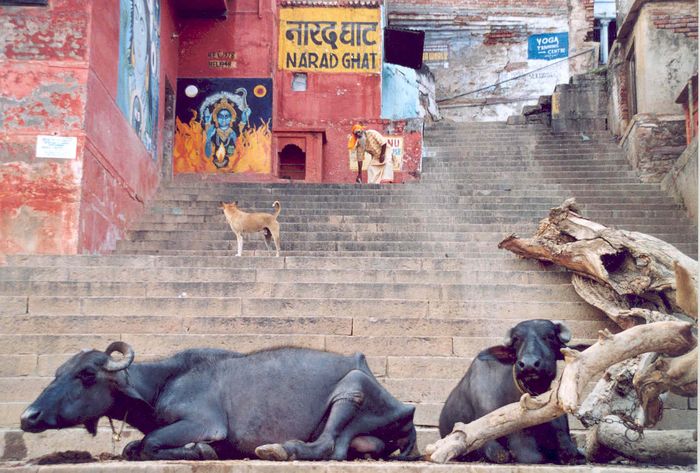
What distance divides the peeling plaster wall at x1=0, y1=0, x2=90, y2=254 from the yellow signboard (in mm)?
11678

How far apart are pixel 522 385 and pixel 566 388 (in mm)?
632

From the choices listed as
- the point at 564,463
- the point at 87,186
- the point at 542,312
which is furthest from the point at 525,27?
the point at 564,463

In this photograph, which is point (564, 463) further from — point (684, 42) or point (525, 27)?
point (525, 27)

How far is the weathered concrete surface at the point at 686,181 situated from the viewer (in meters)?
14.9

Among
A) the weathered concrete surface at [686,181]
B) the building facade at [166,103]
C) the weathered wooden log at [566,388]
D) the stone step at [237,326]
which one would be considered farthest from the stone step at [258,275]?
the weathered concrete surface at [686,181]

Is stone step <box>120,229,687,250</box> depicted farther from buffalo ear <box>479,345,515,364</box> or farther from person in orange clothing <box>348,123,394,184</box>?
buffalo ear <box>479,345,515,364</box>

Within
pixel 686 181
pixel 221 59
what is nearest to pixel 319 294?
pixel 686 181

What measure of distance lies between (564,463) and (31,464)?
2951 mm

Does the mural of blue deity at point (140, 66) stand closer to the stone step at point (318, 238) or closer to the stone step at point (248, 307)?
the stone step at point (318, 238)

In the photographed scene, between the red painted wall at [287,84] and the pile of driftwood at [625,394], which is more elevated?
the red painted wall at [287,84]

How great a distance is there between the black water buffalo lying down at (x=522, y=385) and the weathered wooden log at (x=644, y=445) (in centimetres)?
37

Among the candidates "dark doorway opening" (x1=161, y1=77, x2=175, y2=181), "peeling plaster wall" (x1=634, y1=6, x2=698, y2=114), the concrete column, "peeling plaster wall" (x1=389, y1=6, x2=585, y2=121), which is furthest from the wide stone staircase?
the concrete column

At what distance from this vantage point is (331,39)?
79.4 ft

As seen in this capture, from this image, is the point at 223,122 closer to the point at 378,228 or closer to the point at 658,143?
the point at 378,228
